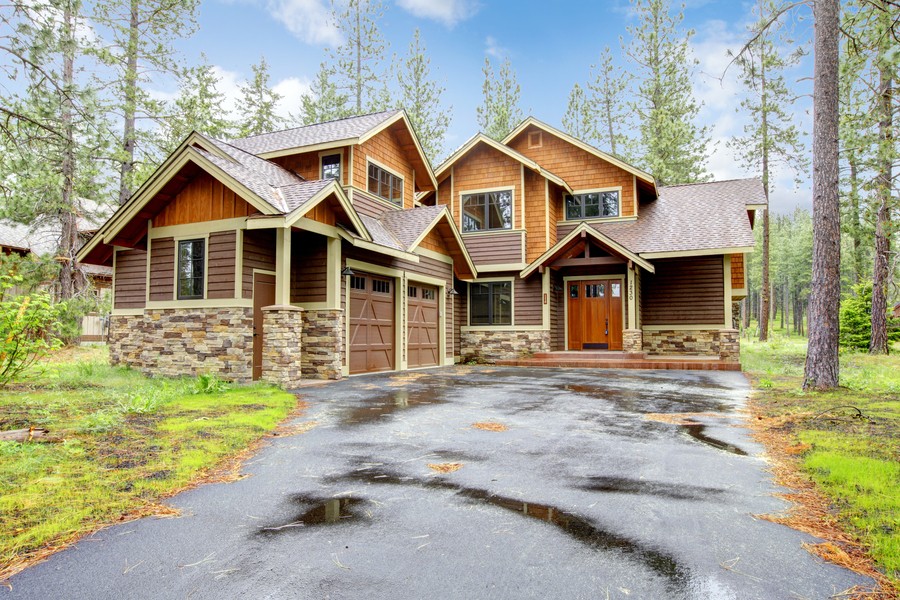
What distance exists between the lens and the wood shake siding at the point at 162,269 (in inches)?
443

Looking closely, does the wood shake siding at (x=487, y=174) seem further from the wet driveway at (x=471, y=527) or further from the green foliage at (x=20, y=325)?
the green foliage at (x=20, y=325)

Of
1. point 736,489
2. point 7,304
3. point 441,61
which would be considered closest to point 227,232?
point 7,304

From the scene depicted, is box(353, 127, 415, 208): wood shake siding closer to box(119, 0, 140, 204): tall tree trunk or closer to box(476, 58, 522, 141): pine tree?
box(119, 0, 140, 204): tall tree trunk

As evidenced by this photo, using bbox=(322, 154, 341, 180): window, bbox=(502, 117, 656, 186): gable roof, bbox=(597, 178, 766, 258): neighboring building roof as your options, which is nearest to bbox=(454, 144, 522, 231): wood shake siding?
bbox=(502, 117, 656, 186): gable roof

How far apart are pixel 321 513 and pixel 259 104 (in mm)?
32858

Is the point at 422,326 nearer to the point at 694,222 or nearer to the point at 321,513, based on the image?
the point at 694,222

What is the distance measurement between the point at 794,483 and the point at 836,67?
7.67m

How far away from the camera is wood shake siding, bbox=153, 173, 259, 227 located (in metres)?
10.5

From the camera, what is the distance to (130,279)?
1294 centimetres

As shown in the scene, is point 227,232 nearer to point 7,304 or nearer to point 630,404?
point 7,304

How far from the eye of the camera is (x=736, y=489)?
4.09m

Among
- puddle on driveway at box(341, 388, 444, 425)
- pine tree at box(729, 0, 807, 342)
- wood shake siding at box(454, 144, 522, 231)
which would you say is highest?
pine tree at box(729, 0, 807, 342)

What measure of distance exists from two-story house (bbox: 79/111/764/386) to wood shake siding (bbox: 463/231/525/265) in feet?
0.24

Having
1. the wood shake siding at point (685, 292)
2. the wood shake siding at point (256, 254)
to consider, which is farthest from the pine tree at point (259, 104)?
the wood shake siding at point (685, 292)
